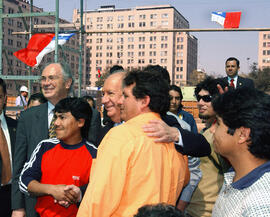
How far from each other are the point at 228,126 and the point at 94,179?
2.51 feet

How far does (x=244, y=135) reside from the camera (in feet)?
5.26

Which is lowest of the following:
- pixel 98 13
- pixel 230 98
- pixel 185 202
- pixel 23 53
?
pixel 185 202

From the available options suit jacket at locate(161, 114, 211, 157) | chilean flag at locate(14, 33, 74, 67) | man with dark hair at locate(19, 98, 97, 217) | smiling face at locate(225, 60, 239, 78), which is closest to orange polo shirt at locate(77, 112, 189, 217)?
suit jacket at locate(161, 114, 211, 157)

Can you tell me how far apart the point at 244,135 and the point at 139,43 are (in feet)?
416

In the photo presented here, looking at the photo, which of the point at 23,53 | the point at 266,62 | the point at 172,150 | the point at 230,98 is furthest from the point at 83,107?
the point at 266,62

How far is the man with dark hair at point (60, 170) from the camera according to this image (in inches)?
93.7

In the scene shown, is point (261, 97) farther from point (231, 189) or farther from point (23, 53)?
point (23, 53)

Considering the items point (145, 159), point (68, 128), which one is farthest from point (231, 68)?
point (145, 159)

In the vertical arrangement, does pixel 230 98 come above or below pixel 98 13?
→ below

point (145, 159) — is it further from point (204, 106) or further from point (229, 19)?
point (229, 19)

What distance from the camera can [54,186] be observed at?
2373mm

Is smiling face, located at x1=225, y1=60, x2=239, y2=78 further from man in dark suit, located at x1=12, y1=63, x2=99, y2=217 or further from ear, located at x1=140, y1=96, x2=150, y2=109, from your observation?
ear, located at x1=140, y1=96, x2=150, y2=109

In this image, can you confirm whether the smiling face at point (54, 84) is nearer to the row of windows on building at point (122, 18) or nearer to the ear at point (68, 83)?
the ear at point (68, 83)

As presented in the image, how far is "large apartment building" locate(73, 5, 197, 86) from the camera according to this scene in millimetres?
123031
